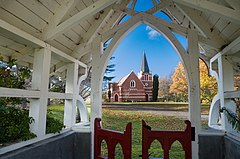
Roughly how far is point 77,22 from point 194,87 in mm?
1500

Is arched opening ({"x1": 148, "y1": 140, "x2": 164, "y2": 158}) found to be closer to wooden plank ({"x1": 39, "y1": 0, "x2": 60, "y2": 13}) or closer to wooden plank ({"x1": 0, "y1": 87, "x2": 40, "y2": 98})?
wooden plank ({"x1": 0, "y1": 87, "x2": 40, "y2": 98})

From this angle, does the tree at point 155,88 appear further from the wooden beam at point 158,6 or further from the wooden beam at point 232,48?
the wooden beam at point 232,48

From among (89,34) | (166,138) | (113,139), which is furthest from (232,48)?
(89,34)

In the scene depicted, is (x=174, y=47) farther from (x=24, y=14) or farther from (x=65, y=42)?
(x=24, y=14)

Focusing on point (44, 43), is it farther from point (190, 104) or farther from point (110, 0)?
point (190, 104)

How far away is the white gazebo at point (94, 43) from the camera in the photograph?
1421 mm

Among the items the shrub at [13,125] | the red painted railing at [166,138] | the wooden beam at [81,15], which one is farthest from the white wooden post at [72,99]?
the red painted railing at [166,138]

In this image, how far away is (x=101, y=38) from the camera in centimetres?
223

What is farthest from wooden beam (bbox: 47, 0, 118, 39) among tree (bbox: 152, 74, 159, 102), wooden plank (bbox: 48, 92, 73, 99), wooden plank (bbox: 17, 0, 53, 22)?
tree (bbox: 152, 74, 159, 102)

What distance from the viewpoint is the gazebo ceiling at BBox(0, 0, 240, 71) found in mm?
1363

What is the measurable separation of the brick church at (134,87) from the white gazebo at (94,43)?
253 cm

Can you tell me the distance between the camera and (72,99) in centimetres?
239

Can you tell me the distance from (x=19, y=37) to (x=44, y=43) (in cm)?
32

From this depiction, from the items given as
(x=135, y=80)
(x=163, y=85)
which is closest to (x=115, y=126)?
(x=135, y=80)
